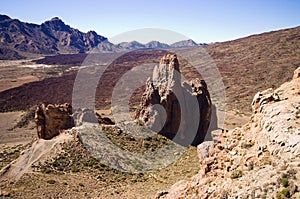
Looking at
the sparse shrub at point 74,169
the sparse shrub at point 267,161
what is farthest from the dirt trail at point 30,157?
the sparse shrub at point 267,161

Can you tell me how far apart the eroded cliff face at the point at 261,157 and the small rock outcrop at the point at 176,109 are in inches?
749

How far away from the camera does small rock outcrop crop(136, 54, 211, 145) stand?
3294cm

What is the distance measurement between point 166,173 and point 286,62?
266ft

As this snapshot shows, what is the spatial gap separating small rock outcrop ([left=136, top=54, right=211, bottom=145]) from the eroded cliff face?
19013mm

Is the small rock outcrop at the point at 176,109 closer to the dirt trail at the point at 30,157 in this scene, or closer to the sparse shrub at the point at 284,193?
the dirt trail at the point at 30,157

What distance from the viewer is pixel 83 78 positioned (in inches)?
4710

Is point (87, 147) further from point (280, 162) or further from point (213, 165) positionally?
point (280, 162)

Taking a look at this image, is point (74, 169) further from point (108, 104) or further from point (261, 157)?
point (108, 104)

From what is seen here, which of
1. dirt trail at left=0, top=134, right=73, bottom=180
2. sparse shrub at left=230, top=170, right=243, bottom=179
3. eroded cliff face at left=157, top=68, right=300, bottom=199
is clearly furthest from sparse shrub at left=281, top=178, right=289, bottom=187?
dirt trail at left=0, top=134, right=73, bottom=180

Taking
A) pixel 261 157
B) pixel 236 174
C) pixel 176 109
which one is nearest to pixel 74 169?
pixel 176 109

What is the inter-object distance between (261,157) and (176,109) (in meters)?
23.4

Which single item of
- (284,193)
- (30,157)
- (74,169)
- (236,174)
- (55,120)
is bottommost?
(74,169)

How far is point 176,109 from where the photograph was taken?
33250 mm

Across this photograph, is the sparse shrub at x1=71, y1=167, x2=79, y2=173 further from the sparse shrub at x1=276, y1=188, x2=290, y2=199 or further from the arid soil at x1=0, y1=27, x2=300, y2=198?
the sparse shrub at x1=276, y1=188, x2=290, y2=199
